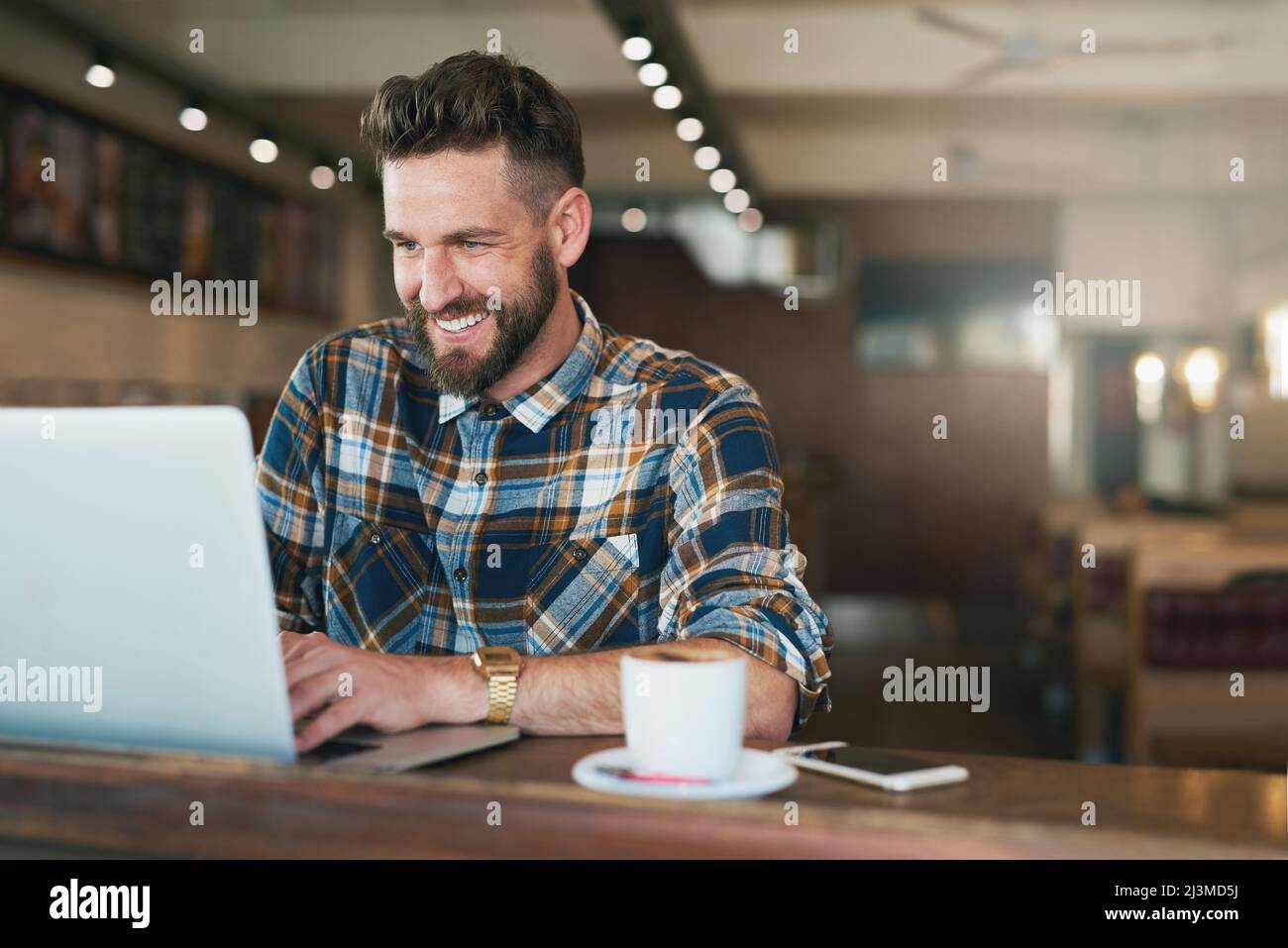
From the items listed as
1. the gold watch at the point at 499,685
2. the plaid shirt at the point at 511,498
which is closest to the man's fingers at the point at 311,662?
the gold watch at the point at 499,685

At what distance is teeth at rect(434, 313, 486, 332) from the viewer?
1.56 m

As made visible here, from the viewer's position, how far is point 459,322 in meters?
1.57

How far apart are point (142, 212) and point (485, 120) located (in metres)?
4.54

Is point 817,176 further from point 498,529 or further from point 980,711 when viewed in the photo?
point 498,529

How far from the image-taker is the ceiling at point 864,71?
5.08 meters

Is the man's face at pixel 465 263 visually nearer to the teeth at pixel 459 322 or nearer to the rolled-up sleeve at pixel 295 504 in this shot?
the teeth at pixel 459 322

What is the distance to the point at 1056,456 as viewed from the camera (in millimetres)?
8898

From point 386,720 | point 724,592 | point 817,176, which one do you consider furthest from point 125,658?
point 817,176

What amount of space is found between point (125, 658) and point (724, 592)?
2.10 ft

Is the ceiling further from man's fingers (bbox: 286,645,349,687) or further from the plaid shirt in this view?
man's fingers (bbox: 286,645,349,687)

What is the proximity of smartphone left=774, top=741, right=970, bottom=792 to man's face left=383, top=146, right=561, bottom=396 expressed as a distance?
0.71 m

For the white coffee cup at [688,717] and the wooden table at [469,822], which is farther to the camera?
the white coffee cup at [688,717]

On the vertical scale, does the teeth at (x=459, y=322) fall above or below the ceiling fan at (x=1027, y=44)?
below

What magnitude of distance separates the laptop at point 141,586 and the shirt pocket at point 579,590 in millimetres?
601
